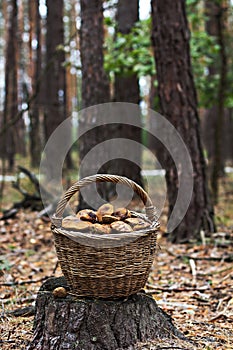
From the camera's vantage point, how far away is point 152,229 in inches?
107

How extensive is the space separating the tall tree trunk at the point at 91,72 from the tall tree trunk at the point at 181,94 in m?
0.88

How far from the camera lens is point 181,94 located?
6.11 meters

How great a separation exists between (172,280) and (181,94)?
2611 mm

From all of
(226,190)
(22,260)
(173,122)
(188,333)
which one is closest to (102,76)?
(173,122)

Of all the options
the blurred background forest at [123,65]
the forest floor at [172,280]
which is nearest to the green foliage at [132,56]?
the blurred background forest at [123,65]

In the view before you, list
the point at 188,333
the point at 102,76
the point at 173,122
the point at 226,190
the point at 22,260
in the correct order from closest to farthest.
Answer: the point at 188,333
the point at 22,260
the point at 173,122
the point at 102,76
the point at 226,190

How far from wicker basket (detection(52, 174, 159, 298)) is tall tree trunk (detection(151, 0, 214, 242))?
3407 mm

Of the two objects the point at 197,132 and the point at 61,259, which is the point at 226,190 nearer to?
the point at 197,132

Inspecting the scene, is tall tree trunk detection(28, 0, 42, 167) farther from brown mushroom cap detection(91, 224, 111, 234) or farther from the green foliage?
brown mushroom cap detection(91, 224, 111, 234)

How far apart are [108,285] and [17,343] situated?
0.82m

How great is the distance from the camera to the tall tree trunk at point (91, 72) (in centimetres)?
655

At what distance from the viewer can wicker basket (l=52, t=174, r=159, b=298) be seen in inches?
103

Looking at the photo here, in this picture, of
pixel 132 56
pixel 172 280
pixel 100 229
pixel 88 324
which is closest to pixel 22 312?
pixel 88 324

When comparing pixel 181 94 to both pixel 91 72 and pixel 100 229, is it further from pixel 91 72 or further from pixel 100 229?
pixel 100 229
